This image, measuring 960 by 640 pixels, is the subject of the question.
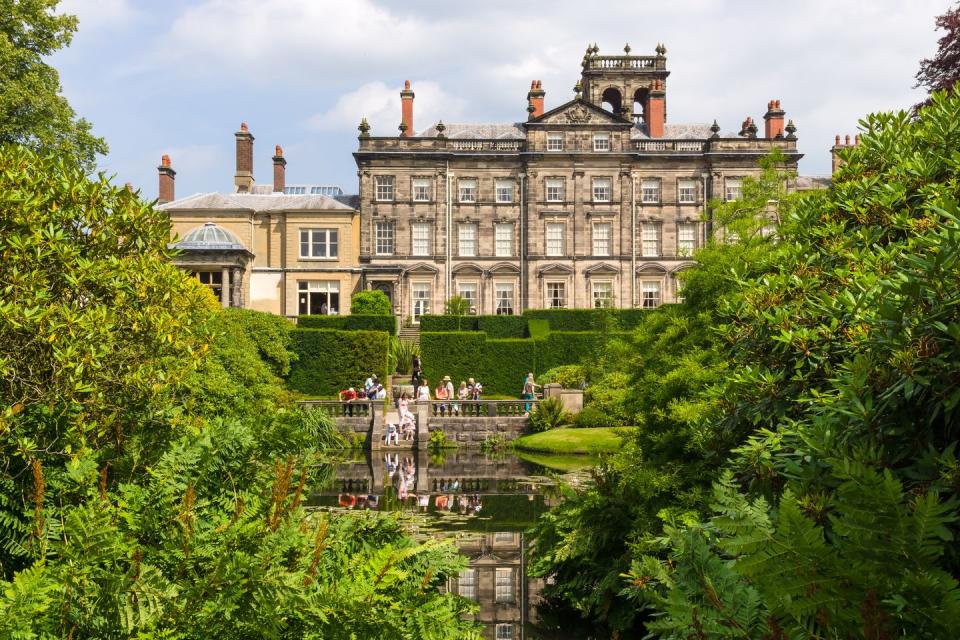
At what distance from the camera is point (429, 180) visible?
45.4m

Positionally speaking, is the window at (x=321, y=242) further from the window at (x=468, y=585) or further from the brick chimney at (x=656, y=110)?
the window at (x=468, y=585)

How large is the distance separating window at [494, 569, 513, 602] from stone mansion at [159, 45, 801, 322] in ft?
109

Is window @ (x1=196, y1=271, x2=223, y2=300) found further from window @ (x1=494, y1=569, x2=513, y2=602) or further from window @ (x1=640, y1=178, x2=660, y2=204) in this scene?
window @ (x1=494, y1=569, x2=513, y2=602)

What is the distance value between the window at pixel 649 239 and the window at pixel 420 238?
12665 millimetres

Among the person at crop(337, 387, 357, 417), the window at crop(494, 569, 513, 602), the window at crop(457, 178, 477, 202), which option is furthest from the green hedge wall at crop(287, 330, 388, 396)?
the window at crop(494, 569, 513, 602)

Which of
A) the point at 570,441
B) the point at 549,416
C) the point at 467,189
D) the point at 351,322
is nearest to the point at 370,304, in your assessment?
the point at 351,322

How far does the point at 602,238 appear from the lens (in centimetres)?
4584

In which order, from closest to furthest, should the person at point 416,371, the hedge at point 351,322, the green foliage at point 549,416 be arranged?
the green foliage at point 549,416, the person at point 416,371, the hedge at point 351,322

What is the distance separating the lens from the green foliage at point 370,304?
129 feet

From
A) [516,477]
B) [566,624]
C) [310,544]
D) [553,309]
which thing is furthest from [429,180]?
[310,544]

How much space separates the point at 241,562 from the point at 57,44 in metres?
23.2

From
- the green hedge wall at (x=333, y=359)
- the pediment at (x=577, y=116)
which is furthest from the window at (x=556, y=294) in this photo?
the green hedge wall at (x=333, y=359)

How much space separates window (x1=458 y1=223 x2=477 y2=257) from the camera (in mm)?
45375

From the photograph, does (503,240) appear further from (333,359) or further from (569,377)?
(333,359)
